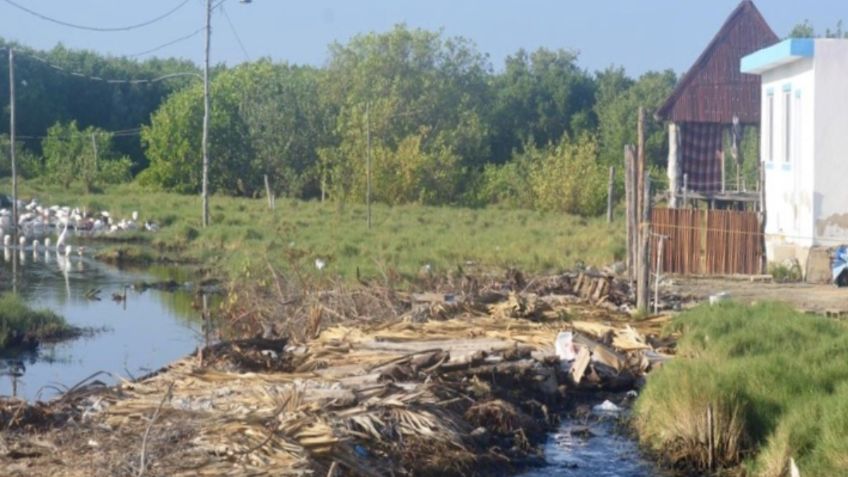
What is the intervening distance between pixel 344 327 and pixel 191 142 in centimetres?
3689

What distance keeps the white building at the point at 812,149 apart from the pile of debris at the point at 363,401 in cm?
711

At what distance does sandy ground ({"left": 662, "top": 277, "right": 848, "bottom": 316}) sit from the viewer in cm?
1997

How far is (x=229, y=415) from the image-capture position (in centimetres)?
1105

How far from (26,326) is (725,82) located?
2294cm

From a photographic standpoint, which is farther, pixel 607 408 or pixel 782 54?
pixel 782 54

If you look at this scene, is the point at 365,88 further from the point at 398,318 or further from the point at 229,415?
the point at 229,415

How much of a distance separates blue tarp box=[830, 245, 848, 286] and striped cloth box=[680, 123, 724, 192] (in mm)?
14705

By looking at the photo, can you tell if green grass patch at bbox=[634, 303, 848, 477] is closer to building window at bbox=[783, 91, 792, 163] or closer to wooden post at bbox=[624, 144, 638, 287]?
wooden post at bbox=[624, 144, 638, 287]

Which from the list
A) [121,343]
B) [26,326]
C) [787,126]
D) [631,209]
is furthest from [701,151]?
[26,326]

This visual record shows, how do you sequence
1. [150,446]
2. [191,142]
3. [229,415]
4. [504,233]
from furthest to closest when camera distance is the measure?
1. [191,142]
2. [504,233]
3. [229,415]
4. [150,446]

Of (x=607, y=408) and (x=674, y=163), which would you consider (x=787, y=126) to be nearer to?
(x=674, y=163)

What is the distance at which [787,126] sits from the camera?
2595 centimetres

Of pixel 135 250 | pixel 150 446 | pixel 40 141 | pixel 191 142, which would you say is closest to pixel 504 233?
pixel 135 250

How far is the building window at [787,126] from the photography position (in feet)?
84.0
